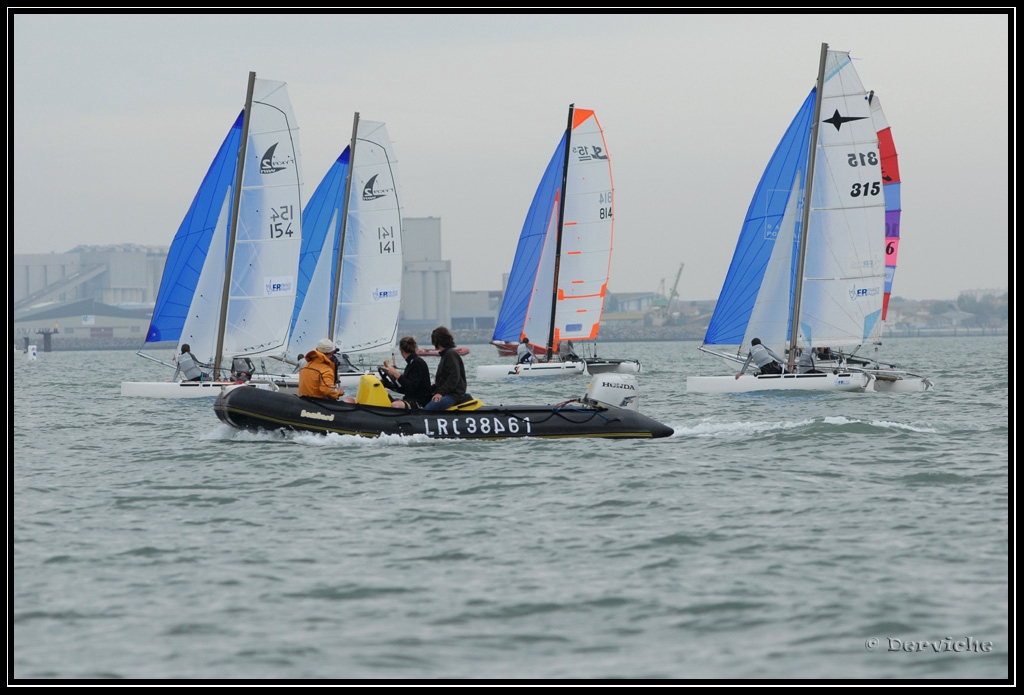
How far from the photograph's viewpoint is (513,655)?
6391 mm

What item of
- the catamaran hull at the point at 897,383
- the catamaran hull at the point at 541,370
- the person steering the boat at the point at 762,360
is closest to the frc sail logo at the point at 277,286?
the catamaran hull at the point at 541,370

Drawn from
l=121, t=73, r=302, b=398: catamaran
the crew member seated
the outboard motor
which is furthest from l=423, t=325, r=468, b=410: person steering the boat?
l=121, t=73, r=302, b=398: catamaran

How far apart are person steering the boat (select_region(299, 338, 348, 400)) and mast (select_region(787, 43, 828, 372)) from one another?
1315cm

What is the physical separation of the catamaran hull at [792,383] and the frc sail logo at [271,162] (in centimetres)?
1028

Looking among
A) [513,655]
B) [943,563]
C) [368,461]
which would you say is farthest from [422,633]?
[368,461]

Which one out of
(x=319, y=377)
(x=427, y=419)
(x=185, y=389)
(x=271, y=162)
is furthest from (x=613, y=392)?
(x=271, y=162)

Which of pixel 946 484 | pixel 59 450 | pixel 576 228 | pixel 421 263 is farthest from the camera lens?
pixel 421 263

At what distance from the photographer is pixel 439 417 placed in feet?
48.1

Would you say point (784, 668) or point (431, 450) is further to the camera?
point (431, 450)

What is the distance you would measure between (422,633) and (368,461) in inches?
264

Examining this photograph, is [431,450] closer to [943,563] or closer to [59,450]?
[59,450]

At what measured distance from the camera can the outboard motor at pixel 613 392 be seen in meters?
15.5

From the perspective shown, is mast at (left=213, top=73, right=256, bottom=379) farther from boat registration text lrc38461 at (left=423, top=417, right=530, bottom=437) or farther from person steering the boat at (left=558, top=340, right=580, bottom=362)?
person steering the boat at (left=558, top=340, right=580, bottom=362)
